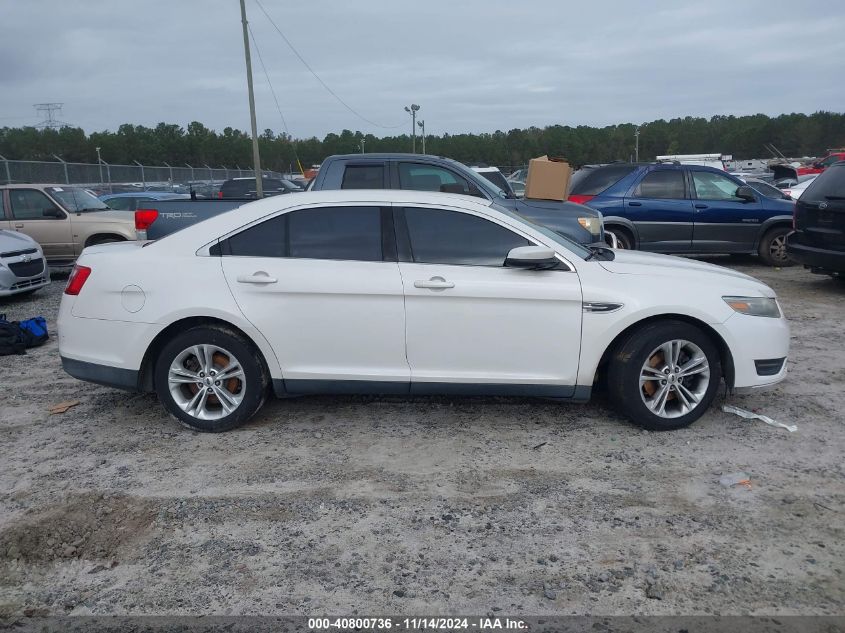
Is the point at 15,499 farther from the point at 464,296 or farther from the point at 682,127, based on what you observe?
the point at 682,127

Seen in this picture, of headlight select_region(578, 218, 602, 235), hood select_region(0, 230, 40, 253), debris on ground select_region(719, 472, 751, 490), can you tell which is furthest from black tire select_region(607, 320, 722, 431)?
hood select_region(0, 230, 40, 253)

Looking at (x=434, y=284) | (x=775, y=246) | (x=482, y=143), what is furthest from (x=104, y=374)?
(x=482, y=143)

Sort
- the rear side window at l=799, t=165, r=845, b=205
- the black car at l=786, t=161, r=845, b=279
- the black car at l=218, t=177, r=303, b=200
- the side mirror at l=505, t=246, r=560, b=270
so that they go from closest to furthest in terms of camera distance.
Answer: the side mirror at l=505, t=246, r=560, b=270 → the black car at l=786, t=161, r=845, b=279 → the rear side window at l=799, t=165, r=845, b=205 → the black car at l=218, t=177, r=303, b=200

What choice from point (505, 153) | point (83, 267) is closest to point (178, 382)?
point (83, 267)

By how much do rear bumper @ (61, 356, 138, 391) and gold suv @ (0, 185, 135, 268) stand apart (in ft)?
26.4

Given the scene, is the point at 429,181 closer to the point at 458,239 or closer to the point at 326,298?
the point at 458,239

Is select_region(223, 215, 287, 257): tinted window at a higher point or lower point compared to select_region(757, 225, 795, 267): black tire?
higher

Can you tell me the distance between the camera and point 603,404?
5.52 m

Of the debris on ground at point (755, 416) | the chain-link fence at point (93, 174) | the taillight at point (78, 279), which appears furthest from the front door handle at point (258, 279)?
the chain-link fence at point (93, 174)

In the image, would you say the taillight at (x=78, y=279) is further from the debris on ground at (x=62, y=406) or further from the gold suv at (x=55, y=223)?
the gold suv at (x=55, y=223)

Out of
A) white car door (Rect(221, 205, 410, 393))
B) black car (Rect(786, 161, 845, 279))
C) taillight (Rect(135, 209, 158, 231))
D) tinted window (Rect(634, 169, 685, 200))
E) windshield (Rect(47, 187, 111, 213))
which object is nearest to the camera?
white car door (Rect(221, 205, 410, 393))

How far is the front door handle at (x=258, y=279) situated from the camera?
4859mm

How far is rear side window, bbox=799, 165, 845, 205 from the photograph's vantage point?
950 cm

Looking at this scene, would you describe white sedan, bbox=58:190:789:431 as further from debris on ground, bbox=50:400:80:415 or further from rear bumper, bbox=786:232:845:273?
rear bumper, bbox=786:232:845:273
